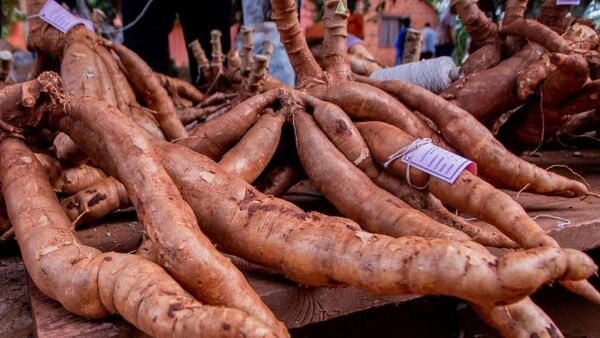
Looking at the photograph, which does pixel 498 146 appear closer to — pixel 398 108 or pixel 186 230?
pixel 398 108

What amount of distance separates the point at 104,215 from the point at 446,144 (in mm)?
1129

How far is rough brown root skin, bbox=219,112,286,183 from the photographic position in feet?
5.25

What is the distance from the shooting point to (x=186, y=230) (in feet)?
3.70

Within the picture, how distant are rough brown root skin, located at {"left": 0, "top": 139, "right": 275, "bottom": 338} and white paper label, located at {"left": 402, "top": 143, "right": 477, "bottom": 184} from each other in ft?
2.30

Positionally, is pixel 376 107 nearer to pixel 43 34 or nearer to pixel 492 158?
pixel 492 158

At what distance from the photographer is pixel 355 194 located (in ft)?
4.84

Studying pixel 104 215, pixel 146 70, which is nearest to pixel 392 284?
pixel 104 215

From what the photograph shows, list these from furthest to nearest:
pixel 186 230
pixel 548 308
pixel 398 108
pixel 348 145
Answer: pixel 548 308 → pixel 398 108 → pixel 348 145 → pixel 186 230

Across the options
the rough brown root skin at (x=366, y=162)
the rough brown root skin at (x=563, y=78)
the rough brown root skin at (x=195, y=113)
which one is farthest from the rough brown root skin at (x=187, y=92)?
the rough brown root skin at (x=563, y=78)

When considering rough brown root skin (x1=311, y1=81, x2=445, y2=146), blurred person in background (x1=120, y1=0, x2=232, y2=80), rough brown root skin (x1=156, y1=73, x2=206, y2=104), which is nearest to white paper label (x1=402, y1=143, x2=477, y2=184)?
rough brown root skin (x1=311, y1=81, x2=445, y2=146)

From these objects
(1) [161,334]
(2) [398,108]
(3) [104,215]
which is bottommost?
(3) [104,215]

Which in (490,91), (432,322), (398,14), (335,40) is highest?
(335,40)

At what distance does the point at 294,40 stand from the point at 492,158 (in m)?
0.82

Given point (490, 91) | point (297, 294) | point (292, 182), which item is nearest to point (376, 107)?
point (292, 182)
